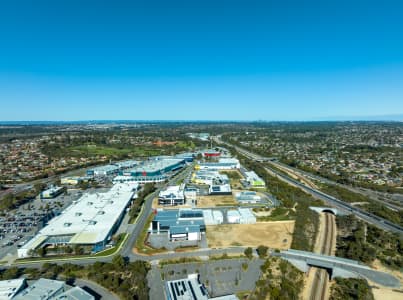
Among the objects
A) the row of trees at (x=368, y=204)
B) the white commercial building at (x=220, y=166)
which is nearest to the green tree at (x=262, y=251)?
the row of trees at (x=368, y=204)

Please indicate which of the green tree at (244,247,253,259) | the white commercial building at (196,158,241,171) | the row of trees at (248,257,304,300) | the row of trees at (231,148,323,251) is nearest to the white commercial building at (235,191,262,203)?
the row of trees at (231,148,323,251)

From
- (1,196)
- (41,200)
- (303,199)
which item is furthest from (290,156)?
(1,196)

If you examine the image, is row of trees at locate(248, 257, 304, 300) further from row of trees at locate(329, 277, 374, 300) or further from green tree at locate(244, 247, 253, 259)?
row of trees at locate(329, 277, 374, 300)

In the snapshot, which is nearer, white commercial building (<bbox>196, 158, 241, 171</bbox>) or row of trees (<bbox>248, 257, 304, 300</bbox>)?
row of trees (<bbox>248, 257, 304, 300</bbox>)

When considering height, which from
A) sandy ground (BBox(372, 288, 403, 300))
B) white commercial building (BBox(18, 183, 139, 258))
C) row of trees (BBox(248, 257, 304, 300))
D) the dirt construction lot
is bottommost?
sandy ground (BBox(372, 288, 403, 300))

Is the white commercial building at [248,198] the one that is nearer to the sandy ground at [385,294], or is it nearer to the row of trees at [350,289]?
the row of trees at [350,289]

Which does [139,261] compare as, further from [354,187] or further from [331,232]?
[354,187]

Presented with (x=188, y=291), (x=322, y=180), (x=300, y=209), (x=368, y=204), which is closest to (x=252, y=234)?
(x=300, y=209)
